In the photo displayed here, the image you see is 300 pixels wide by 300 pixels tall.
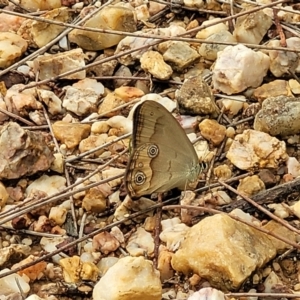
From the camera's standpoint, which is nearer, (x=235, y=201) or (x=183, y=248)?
(x=183, y=248)

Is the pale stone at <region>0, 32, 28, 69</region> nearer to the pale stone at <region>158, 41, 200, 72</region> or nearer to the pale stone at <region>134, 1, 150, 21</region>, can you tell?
the pale stone at <region>134, 1, 150, 21</region>

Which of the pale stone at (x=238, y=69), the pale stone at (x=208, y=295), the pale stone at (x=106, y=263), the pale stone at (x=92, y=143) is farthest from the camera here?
the pale stone at (x=238, y=69)

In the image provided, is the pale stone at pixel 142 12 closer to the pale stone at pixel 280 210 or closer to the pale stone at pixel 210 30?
the pale stone at pixel 210 30

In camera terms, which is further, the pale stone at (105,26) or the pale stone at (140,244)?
the pale stone at (105,26)

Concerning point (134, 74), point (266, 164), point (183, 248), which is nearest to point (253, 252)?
point (183, 248)

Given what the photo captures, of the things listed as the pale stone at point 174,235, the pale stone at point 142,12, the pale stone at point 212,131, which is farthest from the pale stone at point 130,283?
the pale stone at point 142,12

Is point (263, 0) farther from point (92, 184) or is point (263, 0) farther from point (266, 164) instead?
point (92, 184)
